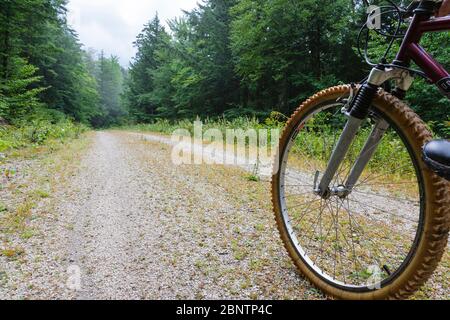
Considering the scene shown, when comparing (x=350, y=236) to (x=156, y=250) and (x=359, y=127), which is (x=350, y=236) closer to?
(x=359, y=127)

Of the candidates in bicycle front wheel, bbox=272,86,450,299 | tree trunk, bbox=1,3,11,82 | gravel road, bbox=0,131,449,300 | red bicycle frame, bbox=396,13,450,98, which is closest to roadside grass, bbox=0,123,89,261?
gravel road, bbox=0,131,449,300

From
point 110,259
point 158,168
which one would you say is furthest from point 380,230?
point 158,168

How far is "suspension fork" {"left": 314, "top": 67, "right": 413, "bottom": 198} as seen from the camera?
1.25 meters

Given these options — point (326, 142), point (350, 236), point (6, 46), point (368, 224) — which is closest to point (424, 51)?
point (326, 142)

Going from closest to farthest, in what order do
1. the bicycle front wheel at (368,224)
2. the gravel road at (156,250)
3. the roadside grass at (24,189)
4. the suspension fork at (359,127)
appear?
the bicycle front wheel at (368,224) → the suspension fork at (359,127) → the gravel road at (156,250) → the roadside grass at (24,189)

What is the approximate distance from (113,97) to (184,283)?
57.1 metres

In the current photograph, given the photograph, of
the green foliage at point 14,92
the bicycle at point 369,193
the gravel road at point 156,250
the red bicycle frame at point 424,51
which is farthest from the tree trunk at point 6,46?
the red bicycle frame at point 424,51

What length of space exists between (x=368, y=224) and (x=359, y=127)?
64.7 inches

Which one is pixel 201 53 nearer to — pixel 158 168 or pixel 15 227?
pixel 158 168

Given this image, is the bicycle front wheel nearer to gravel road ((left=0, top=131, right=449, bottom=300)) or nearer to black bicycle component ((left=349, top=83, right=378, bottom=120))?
black bicycle component ((left=349, top=83, right=378, bottom=120))

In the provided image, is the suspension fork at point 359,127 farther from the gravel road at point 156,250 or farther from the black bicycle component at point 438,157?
the gravel road at point 156,250

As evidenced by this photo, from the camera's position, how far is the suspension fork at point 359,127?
125cm

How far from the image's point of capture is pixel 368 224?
8.66 ft
